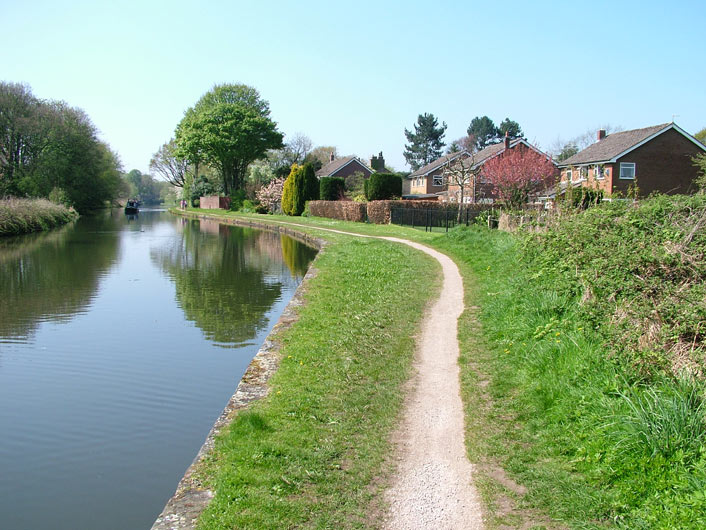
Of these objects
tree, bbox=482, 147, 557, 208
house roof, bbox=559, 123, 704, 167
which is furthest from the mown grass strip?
house roof, bbox=559, 123, 704, 167

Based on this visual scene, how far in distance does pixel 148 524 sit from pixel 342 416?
2.08 m

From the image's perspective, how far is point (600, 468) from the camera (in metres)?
4.51

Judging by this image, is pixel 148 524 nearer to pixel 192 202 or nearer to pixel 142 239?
pixel 142 239

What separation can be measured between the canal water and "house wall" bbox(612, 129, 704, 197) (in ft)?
115

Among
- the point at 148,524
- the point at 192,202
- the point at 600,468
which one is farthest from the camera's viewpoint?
the point at 192,202

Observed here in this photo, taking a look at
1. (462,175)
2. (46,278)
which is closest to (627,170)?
(462,175)

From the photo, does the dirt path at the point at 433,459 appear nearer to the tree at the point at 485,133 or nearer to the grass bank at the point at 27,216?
the grass bank at the point at 27,216

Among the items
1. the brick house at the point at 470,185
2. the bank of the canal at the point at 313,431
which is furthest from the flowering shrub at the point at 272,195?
the bank of the canal at the point at 313,431

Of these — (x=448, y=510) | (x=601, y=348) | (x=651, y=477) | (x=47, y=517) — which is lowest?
(x=47, y=517)

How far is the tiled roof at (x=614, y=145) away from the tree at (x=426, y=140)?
1967 inches

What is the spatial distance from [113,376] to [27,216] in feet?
115

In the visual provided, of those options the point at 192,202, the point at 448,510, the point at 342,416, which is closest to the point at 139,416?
the point at 342,416

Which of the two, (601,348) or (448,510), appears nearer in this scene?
(448,510)

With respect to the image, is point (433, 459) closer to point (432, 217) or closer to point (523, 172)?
point (432, 217)
